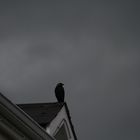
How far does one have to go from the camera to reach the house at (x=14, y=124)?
8477mm

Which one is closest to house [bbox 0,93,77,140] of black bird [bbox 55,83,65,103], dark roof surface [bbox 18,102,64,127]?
dark roof surface [bbox 18,102,64,127]

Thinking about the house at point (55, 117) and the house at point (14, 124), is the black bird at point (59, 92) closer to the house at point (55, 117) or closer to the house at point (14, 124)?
the house at point (55, 117)

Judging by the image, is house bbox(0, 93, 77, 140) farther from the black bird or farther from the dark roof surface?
the black bird

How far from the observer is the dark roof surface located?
1132 cm

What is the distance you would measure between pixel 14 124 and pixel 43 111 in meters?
3.62

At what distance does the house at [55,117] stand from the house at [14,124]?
162 centimetres

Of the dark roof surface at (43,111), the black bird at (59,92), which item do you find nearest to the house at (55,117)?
the dark roof surface at (43,111)

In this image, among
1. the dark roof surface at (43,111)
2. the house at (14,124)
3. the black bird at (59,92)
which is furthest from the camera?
the black bird at (59,92)

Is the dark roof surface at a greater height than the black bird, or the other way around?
the black bird

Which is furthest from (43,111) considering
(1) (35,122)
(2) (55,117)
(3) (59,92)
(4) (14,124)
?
(4) (14,124)

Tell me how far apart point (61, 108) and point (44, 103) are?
120 centimetres

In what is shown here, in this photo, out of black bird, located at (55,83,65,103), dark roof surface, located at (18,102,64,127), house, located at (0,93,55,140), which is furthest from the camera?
black bird, located at (55,83,65,103)

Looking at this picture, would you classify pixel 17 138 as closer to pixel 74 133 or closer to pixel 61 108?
pixel 61 108

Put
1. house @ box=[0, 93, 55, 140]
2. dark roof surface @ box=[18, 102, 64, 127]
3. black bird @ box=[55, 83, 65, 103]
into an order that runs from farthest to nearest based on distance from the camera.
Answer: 1. black bird @ box=[55, 83, 65, 103]
2. dark roof surface @ box=[18, 102, 64, 127]
3. house @ box=[0, 93, 55, 140]
